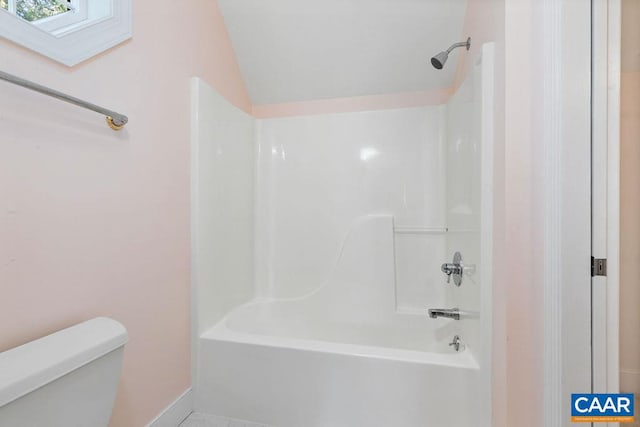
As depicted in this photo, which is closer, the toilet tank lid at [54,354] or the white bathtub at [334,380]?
the toilet tank lid at [54,354]

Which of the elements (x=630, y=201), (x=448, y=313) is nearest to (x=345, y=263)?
(x=448, y=313)

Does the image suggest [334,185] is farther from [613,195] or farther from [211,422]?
[211,422]

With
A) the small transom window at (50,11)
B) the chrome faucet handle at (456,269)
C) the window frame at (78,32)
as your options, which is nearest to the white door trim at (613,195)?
the chrome faucet handle at (456,269)

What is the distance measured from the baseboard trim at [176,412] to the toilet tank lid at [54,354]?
25.4 inches

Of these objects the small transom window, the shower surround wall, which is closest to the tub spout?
the shower surround wall

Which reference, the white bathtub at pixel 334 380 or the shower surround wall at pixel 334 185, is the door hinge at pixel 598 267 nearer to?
Answer: the white bathtub at pixel 334 380

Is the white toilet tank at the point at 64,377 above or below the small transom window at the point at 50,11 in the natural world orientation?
below

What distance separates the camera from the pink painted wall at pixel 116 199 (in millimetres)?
788

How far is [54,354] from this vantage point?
0.73 meters

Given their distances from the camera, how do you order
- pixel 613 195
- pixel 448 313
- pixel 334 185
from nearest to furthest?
1. pixel 613 195
2. pixel 448 313
3. pixel 334 185

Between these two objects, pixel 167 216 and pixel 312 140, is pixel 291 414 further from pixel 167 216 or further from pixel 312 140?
pixel 312 140
